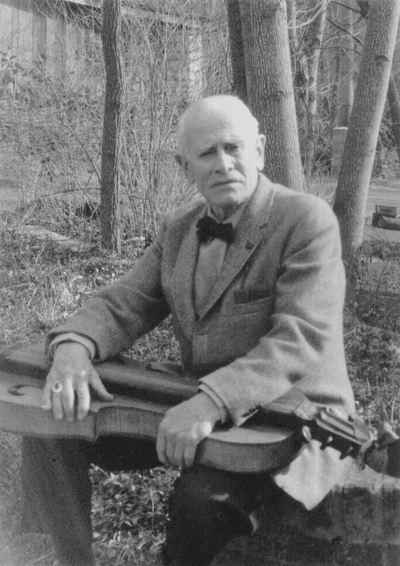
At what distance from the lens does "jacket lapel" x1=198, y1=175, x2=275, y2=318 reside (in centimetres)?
261

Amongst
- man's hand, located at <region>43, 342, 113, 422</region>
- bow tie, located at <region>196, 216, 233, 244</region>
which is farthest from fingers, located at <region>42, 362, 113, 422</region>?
bow tie, located at <region>196, 216, 233, 244</region>

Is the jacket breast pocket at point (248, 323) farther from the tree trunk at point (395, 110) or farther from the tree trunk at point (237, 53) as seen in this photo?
the tree trunk at point (395, 110)

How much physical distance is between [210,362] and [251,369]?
343mm

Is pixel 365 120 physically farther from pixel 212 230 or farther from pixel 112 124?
pixel 212 230

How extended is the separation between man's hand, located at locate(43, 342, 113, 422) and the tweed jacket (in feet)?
0.41

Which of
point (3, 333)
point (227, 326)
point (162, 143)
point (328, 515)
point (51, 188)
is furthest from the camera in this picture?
point (51, 188)

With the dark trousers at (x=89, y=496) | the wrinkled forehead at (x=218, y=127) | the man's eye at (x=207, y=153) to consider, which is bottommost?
the dark trousers at (x=89, y=496)

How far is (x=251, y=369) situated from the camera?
2.33 metres

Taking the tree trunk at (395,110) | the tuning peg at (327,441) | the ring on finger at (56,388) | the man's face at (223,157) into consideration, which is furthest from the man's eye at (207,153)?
the tree trunk at (395,110)

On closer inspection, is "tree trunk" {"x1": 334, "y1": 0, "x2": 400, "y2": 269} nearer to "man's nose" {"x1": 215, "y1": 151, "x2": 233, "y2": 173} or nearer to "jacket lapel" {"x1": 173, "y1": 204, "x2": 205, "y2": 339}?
"jacket lapel" {"x1": 173, "y1": 204, "x2": 205, "y2": 339}

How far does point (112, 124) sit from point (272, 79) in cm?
271

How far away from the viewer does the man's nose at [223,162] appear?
8.62 feet

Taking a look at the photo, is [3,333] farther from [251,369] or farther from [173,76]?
[173,76]

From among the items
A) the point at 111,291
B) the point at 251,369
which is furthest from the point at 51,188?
the point at 251,369
